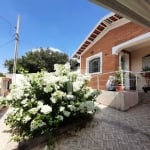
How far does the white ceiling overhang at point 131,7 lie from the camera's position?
262 centimetres

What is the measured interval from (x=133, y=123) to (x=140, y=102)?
9.01ft

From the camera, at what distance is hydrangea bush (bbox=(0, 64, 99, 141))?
207 inches

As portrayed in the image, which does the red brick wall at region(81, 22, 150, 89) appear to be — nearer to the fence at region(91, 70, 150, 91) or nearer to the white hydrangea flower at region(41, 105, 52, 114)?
the fence at region(91, 70, 150, 91)

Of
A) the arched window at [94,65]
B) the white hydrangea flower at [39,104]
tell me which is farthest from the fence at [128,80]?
the white hydrangea flower at [39,104]

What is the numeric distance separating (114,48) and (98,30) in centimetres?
202

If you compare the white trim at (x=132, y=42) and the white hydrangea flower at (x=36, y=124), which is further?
the white trim at (x=132, y=42)

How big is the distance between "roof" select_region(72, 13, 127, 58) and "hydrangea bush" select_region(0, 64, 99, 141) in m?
5.53

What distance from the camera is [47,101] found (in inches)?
230

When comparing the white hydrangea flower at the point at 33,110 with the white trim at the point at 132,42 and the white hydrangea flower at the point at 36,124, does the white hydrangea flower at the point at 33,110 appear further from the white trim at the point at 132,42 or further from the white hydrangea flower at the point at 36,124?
the white trim at the point at 132,42

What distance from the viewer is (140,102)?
8805 mm

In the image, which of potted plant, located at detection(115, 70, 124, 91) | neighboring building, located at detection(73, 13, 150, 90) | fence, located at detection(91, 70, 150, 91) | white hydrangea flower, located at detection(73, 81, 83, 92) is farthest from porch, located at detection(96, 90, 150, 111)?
white hydrangea flower, located at detection(73, 81, 83, 92)

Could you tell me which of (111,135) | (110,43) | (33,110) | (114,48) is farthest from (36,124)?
(110,43)

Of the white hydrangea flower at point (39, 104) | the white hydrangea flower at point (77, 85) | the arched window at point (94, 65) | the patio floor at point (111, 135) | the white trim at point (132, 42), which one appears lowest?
the patio floor at point (111, 135)

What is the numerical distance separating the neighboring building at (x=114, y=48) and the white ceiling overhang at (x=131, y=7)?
20.8 ft
